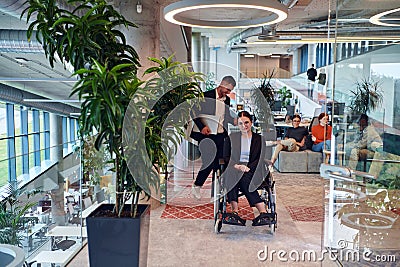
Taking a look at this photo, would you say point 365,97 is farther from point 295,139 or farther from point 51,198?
point 295,139

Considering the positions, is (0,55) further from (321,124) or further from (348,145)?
(348,145)

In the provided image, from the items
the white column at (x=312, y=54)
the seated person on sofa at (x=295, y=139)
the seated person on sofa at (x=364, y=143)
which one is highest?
the white column at (x=312, y=54)

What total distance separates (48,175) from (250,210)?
253cm

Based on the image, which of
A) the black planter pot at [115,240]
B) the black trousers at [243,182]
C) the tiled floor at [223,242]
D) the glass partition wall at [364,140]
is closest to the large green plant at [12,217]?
the tiled floor at [223,242]

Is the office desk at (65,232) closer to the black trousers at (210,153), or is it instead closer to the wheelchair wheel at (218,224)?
the wheelchair wheel at (218,224)

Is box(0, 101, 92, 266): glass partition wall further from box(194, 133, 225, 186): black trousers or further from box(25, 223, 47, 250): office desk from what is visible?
box(194, 133, 225, 186): black trousers

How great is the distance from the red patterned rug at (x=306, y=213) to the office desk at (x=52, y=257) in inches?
102

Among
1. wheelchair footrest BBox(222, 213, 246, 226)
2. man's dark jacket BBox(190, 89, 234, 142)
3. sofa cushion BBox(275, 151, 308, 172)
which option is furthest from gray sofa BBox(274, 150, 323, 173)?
wheelchair footrest BBox(222, 213, 246, 226)

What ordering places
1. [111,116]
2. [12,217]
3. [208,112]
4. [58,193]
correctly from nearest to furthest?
[111,116] → [12,217] → [58,193] → [208,112]

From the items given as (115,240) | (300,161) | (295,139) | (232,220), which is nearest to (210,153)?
(232,220)

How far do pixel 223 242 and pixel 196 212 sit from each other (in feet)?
3.56

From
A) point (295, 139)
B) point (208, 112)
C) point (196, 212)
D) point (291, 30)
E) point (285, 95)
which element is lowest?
point (196, 212)

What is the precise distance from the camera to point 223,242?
3.87 metres

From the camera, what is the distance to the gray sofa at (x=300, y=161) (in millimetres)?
7586
